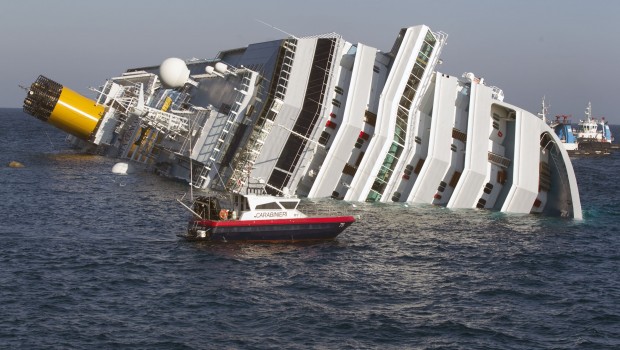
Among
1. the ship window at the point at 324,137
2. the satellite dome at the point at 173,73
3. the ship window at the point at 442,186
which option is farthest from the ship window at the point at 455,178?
the satellite dome at the point at 173,73

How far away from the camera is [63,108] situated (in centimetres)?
9756

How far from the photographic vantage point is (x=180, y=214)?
62875 mm

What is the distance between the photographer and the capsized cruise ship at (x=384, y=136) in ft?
218

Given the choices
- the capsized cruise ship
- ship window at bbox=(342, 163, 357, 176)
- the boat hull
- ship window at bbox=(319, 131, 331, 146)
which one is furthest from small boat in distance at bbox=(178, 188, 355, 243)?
ship window at bbox=(319, 131, 331, 146)

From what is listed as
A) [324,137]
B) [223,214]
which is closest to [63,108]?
[324,137]

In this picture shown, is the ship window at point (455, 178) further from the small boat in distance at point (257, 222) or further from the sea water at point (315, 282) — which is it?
the small boat in distance at point (257, 222)

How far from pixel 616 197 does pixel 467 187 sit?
2909 centimetres

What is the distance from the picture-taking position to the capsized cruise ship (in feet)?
218

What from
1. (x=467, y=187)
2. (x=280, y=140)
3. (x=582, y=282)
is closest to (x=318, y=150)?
(x=280, y=140)

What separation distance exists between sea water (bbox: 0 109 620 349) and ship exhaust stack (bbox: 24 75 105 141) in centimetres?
2961

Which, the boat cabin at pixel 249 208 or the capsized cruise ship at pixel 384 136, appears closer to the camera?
the boat cabin at pixel 249 208

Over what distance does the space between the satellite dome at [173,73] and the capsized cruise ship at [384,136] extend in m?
15.5

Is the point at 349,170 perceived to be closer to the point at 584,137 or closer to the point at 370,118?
the point at 370,118

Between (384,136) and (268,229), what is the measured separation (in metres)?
19.0
